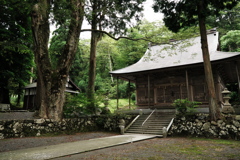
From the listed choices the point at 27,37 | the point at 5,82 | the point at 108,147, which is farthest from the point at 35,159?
the point at 27,37

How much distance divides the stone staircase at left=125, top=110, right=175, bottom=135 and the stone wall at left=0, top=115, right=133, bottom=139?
912 mm

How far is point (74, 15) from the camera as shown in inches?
404

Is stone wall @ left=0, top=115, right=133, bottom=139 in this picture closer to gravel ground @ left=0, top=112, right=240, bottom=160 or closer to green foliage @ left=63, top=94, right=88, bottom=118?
green foliage @ left=63, top=94, right=88, bottom=118

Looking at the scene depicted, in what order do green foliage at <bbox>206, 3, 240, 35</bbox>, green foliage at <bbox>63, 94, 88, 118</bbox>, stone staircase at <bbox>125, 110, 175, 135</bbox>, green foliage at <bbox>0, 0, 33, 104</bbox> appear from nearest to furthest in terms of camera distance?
stone staircase at <bbox>125, 110, 175, 135</bbox>, green foliage at <bbox>63, 94, 88, 118</bbox>, green foliage at <bbox>0, 0, 33, 104</bbox>, green foliage at <bbox>206, 3, 240, 35</bbox>

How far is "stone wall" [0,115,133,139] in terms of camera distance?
26.0 ft

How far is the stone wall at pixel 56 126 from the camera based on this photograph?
26.0 ft

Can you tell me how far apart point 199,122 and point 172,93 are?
6771 millimetres

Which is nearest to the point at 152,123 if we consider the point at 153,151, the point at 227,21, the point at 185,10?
the point at 153,151

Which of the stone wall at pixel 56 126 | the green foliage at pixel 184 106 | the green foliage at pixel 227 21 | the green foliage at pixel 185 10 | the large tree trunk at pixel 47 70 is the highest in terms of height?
the green foliage at pixel 227 21

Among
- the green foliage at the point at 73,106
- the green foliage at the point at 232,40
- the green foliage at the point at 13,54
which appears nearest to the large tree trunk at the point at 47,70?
the green foliage at the point at 73,106

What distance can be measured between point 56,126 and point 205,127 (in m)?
8.20

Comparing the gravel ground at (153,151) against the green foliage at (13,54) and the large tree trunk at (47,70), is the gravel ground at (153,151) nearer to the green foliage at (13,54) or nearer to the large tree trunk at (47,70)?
the large tree trunk at (47,70)

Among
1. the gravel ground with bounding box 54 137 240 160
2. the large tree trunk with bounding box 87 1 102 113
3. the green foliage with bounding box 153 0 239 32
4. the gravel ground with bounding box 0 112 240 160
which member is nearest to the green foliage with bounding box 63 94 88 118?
the large tree trunk with bounding box 87 1 102 113

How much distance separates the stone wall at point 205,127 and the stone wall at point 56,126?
3.82 metres
